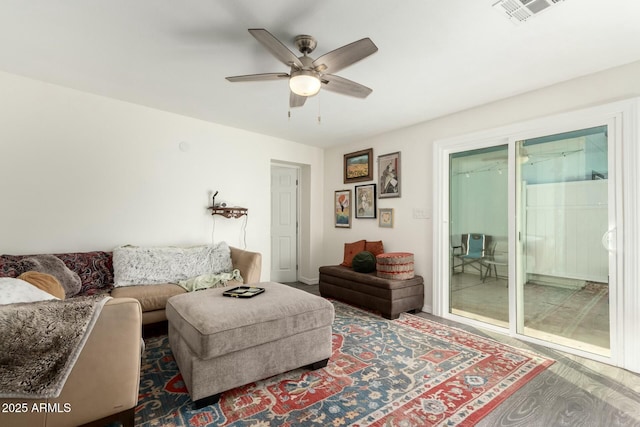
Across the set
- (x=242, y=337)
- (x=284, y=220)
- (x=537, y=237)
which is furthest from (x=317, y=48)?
(x=284, y=220)

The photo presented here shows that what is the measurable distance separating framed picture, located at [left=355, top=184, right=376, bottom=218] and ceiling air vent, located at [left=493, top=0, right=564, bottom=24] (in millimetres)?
2801

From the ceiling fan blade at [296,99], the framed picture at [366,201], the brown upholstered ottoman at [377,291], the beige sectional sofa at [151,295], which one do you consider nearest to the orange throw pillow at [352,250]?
the brown upholstered ottoman at [377,291]

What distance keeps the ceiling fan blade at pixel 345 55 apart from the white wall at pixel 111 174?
99.5 inches

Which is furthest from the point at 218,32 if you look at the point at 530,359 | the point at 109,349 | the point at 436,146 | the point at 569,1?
the point at 530,359

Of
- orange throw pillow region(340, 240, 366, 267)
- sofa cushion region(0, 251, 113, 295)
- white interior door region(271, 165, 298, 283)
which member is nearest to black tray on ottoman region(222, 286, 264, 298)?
sofa cushion region(0, 251, 113, 295)

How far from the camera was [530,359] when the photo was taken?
98.1 inches

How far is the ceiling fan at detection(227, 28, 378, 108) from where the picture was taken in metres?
1.76

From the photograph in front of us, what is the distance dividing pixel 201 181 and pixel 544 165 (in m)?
3.93

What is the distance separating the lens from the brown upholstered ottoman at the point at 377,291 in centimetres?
342

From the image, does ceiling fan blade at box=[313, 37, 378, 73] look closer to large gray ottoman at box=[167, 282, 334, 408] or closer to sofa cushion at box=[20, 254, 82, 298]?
large gray ottoman at box=[167, 282, 334, 408]

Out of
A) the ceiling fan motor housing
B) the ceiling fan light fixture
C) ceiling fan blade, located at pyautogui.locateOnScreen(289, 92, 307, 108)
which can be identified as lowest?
the ceiling fan light fixture

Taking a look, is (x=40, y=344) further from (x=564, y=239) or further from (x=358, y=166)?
(x=358, y=166)

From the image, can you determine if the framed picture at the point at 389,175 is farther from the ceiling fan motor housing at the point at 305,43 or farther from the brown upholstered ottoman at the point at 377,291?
the ceiling fan motor housing at the point at 305,43

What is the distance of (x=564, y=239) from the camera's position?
278 centimetres
